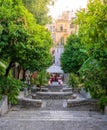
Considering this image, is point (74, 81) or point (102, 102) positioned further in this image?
point (74, 81)

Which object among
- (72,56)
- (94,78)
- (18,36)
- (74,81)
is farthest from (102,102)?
(72,56)

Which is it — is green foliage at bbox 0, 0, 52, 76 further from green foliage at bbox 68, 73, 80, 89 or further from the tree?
green foliage at bbox 68, 73, 80, 89

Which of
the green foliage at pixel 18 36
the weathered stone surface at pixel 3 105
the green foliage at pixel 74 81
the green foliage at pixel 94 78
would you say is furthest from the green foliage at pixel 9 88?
the green foliage at pixel 74 81

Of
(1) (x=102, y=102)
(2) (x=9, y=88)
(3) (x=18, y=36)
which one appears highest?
(3) (x=18, y=36)

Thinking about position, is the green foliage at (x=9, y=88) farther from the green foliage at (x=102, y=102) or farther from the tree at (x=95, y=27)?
the tree at (x=95, y=27)

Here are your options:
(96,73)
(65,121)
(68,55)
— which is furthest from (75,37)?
(65,121)

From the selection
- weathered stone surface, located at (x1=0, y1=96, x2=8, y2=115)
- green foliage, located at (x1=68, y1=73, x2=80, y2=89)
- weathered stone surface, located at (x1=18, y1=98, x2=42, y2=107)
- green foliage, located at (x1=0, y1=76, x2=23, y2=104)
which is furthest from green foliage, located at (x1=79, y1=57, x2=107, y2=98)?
green foliage, located at (x1=68, y1=73, x2=80, y2=89)

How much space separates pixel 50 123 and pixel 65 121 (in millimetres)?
593

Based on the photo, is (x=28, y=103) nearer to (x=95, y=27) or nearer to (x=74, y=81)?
(x=95, y=27)

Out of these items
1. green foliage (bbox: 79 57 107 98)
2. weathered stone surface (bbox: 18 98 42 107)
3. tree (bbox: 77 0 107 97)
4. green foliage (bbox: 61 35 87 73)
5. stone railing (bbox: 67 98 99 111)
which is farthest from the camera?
green foliage (bbox: 61 35 87 73)

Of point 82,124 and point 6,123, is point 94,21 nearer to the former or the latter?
point 82,124

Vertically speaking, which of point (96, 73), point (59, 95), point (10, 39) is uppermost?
point (10, 39)

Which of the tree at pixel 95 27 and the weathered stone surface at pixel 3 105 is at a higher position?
the tree at pixel 95 27

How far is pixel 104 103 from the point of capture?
62.3ft
